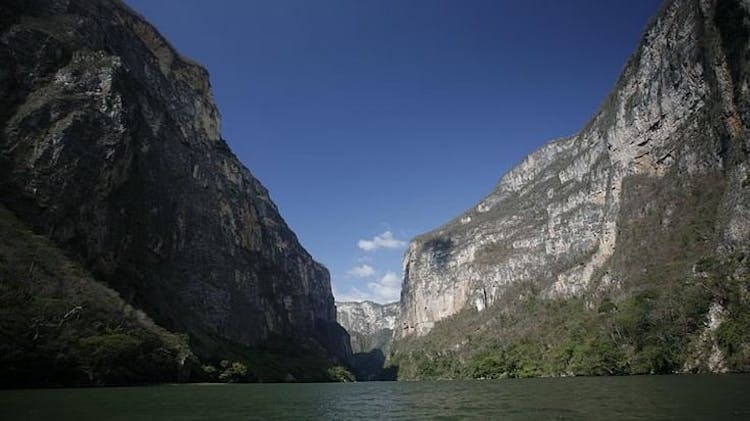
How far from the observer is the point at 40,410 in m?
31.0

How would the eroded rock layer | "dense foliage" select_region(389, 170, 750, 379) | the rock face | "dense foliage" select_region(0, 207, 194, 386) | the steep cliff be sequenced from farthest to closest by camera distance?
the rock face → the eroded rock layer → the steep cliff → "dense foliage" select_region(389, 170, 750, 379) → "dense foliage" select_region(0, 207, 194, 386)

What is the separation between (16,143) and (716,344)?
412 feet

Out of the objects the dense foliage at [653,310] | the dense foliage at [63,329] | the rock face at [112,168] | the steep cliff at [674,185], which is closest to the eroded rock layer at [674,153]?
the steep cliff at [674,185]

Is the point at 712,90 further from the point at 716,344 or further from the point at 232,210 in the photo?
the point at 232,210

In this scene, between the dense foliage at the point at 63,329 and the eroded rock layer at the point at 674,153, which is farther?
the eroded rock layer at the point at 674,153

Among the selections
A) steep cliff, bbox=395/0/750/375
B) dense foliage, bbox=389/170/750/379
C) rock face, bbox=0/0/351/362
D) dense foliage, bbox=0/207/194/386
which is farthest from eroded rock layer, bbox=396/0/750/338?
rock face, bbox=0/0/351/362

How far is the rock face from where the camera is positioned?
101562 millimetres

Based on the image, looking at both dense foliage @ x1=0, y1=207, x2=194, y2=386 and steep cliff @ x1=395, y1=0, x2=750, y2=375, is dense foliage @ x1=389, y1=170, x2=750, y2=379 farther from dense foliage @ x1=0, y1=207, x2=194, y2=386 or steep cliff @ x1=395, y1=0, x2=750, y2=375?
dense foliage @ x1=0, y1=207, x2=194, y2=386

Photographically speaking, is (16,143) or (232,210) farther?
(232,210)

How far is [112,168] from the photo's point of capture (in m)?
114

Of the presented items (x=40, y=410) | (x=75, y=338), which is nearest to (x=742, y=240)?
(x=40, y=410)

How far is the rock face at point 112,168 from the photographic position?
333 ft

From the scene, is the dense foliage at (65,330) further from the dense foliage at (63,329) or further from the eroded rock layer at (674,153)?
the eroded rock layer at (674,153)

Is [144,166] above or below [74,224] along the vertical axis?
above
